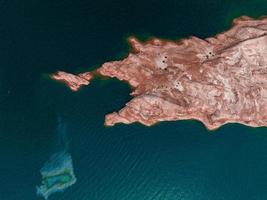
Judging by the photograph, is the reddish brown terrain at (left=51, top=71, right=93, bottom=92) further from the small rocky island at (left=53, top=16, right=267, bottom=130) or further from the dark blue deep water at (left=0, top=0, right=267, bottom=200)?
the small rocky island at (left=53, top=16, right=267, bottom=130)

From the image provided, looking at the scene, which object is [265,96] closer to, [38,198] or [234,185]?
[234,185]

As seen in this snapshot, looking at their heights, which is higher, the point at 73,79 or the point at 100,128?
the point at 73,79

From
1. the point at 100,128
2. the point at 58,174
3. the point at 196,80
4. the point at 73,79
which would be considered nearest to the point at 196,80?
the point at 196,80

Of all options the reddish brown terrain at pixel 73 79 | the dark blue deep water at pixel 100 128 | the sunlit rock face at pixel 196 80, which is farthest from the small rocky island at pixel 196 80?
the reddish brown terrain at pixel 73 79

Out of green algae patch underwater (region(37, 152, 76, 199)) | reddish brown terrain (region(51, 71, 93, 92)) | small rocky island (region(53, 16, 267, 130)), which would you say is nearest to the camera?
green algae patch underwater (region(37, 152, 76, 199))

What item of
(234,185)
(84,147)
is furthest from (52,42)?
(234,185)

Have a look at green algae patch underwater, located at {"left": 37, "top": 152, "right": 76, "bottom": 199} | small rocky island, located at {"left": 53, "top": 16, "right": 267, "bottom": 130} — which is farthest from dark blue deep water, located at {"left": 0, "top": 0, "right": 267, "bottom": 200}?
small rocky island, located at {"left": 53, "top": 16, "right": 267, "bottom": 130}

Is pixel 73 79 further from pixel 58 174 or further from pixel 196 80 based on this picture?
pixel 196 80
